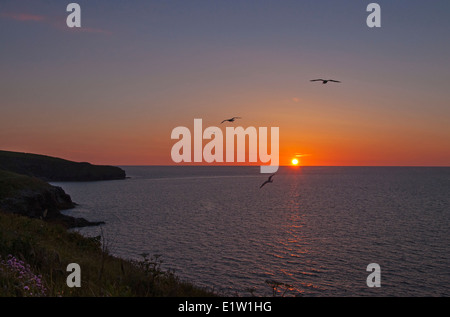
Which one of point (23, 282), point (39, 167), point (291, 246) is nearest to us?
point (23, 282)

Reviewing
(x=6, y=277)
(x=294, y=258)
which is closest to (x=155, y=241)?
(x=294, y=258)

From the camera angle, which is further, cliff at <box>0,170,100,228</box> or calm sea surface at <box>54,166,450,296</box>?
cliff at <box>0,170,100,228</box>

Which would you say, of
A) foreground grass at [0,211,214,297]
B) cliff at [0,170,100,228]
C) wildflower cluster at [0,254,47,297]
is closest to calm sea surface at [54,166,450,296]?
cliff at [0,170,100,228]

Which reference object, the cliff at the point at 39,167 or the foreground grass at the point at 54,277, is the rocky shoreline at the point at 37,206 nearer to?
the foreground grass at the point at 54,277

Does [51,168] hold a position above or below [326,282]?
above

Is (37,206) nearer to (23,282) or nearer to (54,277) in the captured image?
(54,277)

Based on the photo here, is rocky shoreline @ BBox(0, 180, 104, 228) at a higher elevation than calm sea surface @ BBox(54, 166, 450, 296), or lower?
higher

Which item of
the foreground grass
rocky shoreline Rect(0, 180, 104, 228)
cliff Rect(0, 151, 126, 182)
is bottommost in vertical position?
rocky shoreline Rect(0, 180, 104, 228)

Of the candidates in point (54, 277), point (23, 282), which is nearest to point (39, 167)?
point (54, 277)

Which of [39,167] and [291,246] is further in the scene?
[39,167]

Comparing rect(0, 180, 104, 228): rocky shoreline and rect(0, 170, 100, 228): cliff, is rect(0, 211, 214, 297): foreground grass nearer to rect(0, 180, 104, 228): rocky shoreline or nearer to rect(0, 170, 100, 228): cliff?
rect(0, 180, 104, 228): rocky shoreline
